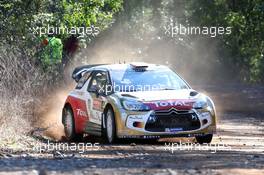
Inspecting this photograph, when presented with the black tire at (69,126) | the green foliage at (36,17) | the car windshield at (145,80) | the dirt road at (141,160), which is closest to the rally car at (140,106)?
the car windshield at (145,80)

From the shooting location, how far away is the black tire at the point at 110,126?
14.1 meters

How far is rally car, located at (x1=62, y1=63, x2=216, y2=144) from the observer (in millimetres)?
13930

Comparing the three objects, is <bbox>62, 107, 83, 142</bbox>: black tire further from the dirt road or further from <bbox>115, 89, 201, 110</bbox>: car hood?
<bbox>115, 89, 201, 110</bbox>: car hood

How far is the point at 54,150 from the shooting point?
12.1 meters

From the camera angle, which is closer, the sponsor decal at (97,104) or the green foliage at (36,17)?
the sponsor decal at (97,104)

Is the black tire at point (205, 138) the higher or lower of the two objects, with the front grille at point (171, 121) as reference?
lower

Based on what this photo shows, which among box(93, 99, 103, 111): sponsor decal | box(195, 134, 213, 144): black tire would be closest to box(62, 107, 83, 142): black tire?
box(93, 99, 103, 111): sponsor decal

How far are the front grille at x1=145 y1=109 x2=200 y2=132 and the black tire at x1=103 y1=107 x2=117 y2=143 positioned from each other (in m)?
0.64

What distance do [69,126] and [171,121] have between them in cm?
327

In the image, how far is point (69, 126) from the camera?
16547mm

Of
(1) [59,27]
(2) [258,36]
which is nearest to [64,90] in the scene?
(1) [59,27]

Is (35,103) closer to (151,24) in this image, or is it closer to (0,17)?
(0,17)

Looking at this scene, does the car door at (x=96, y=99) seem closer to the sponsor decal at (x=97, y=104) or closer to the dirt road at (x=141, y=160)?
the sponsor decal at (x=97, y=104)

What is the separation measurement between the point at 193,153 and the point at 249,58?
114 ft
